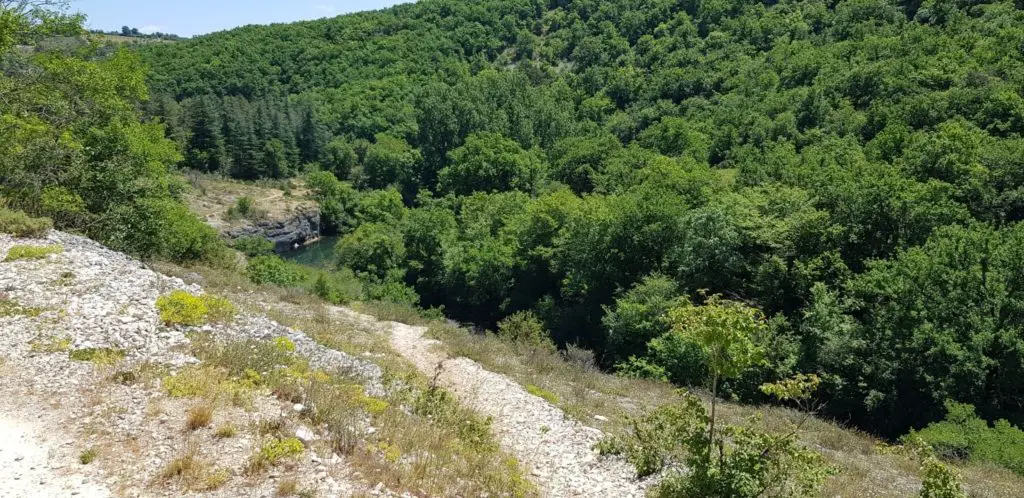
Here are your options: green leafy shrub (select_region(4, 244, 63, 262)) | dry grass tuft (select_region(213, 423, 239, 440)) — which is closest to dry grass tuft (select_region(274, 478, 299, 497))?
dry grass tuft (select_region(213, 423, 239, 440))

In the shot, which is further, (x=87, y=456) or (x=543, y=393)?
(x=543, y=393)

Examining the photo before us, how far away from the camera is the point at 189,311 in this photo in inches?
493

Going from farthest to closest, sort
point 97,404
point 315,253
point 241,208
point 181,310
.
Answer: point 315,253 < point 241,208 < point 181,310 < point 97,404

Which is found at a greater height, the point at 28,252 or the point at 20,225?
the point at 20,225

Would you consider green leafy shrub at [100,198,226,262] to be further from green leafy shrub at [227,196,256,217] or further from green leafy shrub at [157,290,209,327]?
green leafy shrub at [227,196,256,217]

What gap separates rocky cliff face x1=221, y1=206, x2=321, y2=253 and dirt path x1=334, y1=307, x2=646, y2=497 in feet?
176

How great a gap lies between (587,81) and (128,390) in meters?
100

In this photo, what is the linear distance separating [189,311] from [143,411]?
437 cm

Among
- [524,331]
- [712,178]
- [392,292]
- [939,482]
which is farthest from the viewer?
[712,178]

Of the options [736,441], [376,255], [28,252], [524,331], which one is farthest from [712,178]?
[28,252]

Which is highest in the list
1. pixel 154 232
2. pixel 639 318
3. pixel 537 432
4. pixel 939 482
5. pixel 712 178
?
pixel 712 178

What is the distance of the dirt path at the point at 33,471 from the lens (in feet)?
22.4

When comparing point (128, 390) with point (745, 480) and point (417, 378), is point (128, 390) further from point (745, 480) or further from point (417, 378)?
point (745, 480)

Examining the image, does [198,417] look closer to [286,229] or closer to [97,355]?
[97,355]
